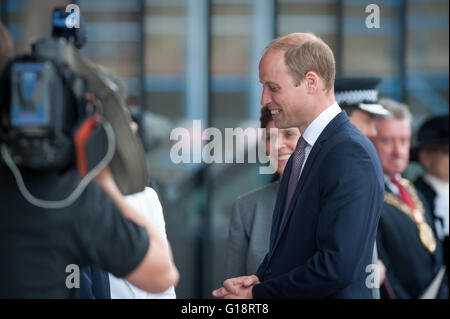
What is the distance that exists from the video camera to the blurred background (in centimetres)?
346

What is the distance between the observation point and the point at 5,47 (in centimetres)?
146

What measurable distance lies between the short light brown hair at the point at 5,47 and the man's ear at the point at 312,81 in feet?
2.56

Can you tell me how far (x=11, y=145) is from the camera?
1.32 m

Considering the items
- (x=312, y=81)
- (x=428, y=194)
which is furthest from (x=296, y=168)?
(x=428, y=194)

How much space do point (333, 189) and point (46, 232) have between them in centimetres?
71

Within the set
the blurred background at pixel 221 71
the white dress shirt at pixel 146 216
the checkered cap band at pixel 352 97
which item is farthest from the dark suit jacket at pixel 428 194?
the white dress shirt at pixel 146 216

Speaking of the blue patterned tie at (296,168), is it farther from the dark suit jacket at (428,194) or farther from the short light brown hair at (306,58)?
the dark suit jacket at (428,194)

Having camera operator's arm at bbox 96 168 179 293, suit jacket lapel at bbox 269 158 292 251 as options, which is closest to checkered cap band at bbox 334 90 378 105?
suit jacket lapel at bbox 269 158 292 251

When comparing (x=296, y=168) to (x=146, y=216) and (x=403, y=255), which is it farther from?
(x=403, y=255)

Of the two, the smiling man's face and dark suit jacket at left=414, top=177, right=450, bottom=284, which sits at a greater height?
the smiling man's face

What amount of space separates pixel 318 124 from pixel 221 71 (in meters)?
3.20

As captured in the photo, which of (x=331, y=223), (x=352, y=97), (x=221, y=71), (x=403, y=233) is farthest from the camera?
(x=221, y=71)

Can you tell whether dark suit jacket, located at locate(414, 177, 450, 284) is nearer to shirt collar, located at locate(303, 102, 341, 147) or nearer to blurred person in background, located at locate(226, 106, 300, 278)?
blurred person in background, located at locate(226, 106, 300, 278)

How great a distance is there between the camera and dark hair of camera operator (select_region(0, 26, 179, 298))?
4.45 feet
